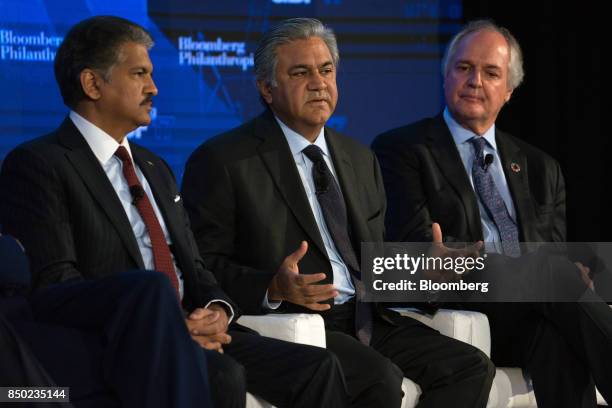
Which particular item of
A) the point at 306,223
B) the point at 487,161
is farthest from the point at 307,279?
the point at 487,161

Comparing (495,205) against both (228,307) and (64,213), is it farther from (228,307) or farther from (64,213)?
(64,213)

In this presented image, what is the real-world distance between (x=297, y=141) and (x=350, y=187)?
9.8 inches

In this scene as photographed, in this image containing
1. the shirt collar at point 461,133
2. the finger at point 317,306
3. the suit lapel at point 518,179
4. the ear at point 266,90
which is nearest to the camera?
the finger at point 317,306

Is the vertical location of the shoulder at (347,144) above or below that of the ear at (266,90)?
below

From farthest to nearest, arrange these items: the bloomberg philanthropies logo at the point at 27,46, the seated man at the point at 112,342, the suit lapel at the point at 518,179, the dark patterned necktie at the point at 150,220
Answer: the bloomberg philanthropies logo at the point at 27,46 < the suit lapel at the point at 518,179 < the dark patterned necktie at the point at 150,220 < the seated man at the point at 112,342

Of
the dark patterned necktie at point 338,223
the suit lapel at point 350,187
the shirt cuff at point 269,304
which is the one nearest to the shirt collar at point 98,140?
the shirt cuff at point 269,304

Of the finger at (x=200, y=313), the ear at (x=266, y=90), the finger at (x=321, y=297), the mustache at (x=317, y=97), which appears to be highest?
the ear at (x=266, y=90)

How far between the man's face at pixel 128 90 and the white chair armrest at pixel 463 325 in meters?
1.22

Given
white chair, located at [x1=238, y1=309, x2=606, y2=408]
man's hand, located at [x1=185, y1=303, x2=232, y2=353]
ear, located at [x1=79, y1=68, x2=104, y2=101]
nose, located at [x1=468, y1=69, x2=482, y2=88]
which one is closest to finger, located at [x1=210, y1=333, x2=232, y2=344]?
man's hand, located at [x1=185, y1=303, x2=232, y2=353]

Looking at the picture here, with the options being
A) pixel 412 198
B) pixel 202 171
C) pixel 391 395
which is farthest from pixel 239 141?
pixel 391 395

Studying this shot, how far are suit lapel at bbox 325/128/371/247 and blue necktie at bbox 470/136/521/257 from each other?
0.63 metres

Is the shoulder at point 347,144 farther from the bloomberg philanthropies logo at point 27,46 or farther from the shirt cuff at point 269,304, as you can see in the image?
the bloomberg philanthropies logo at point 27,46

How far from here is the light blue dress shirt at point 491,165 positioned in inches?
166

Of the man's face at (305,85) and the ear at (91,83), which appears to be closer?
the ear at (91,83)
